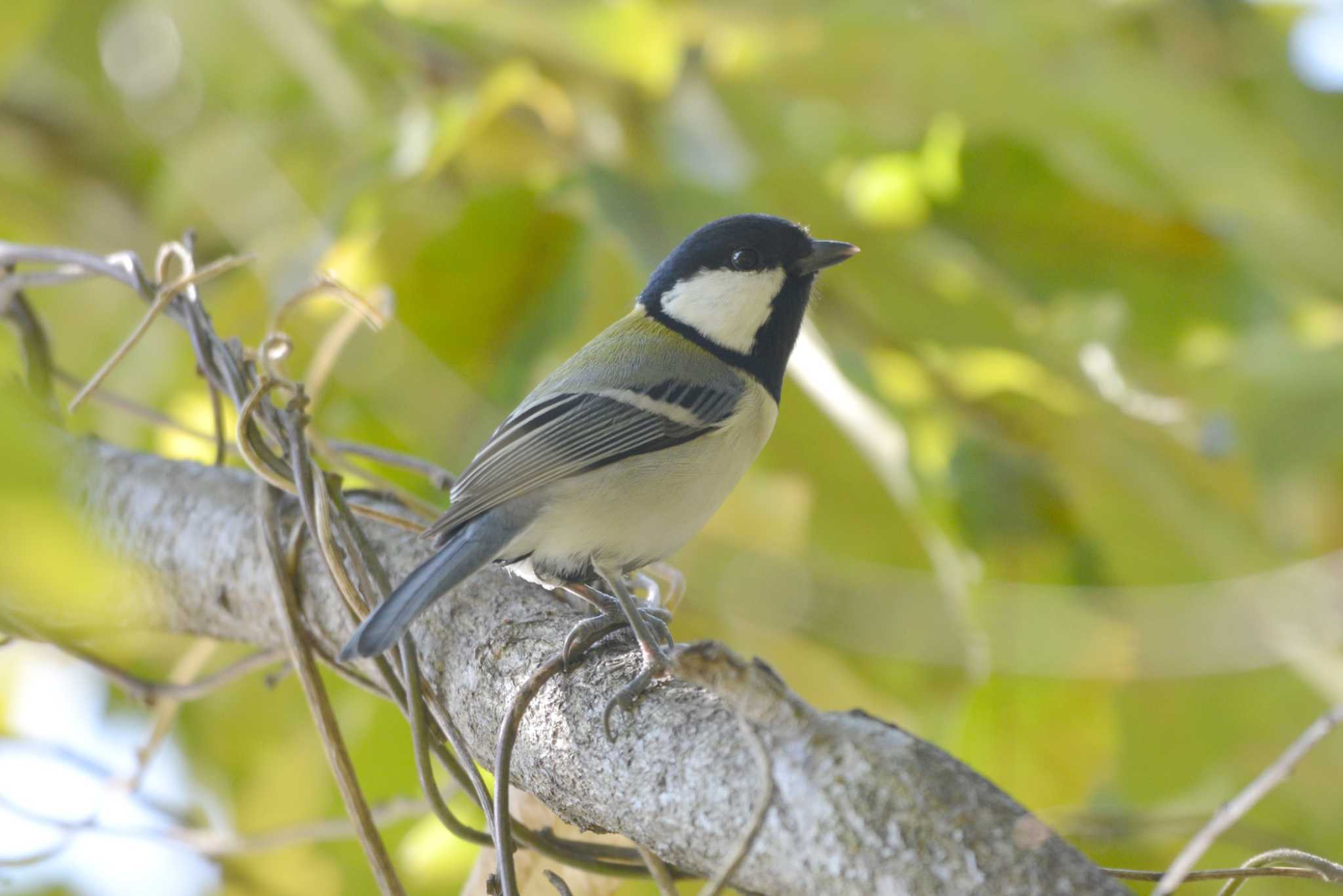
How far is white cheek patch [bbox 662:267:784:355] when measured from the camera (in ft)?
5.84

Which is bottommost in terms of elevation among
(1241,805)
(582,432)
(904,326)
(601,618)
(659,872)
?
(659,872)

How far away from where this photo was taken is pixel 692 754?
32.0 inches

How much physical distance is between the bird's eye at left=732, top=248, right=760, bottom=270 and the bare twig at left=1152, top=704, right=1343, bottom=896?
45.6 inches

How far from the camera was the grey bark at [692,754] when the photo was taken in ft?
2.23

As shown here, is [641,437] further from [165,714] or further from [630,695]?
[165,714]

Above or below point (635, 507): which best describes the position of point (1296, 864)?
below

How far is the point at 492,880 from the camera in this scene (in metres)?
0.95

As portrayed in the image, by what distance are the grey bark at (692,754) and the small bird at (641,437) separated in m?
0.07

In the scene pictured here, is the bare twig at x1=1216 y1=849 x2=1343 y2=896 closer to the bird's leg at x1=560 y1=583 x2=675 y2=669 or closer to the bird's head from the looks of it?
the bird's leg at x1=560 y1=583 x2=675 y2=669

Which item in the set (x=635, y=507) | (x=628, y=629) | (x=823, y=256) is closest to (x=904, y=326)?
(x=823, y=256)

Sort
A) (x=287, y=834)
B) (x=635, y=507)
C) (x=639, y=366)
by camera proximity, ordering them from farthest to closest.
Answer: (x=639, y=366) → (x=287, y=834) → (x=635, y=507)

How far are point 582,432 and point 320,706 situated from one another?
Answer: 50cm

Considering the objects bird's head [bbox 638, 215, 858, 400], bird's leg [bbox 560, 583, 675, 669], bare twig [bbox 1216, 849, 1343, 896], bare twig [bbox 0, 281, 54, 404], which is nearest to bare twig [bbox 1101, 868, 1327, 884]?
bare twig [bbox 1216, 849, 1343, 896]

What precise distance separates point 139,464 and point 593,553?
56 cm
